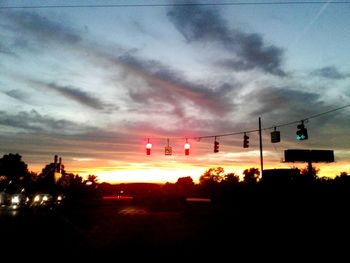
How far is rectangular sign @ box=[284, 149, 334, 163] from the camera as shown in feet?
247

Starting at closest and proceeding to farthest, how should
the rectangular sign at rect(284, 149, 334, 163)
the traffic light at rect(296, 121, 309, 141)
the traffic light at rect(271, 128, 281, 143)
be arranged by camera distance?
the traffic light at rect(296, 121, 309, 141) < the traffic light at rect(271, 128, 281, 143) < the rectangular sign at rect(284, 149, 334, 163)

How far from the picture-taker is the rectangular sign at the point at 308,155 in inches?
2970

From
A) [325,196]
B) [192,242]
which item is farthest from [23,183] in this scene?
[192,242]

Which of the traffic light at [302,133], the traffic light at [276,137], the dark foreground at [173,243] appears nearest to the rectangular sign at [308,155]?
the traffic light at [276,137]

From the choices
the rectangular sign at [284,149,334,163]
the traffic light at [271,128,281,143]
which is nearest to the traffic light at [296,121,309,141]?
the traffic light at [271,128,281,143]

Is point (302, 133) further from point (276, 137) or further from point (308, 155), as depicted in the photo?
point (308, 155)


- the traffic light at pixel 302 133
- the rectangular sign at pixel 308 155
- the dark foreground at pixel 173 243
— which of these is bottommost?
the dark foreground at pixel 173 243

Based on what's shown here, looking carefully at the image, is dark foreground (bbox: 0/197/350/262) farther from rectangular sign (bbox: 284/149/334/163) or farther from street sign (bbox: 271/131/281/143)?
rectangular sign (bbox: 284/149/334/163)

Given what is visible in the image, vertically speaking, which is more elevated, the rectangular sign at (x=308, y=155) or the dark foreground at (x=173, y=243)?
the rectangular sign at (x=308, y=155)

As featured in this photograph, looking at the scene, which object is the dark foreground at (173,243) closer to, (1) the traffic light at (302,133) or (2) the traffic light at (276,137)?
(1) the traffic light at (302,133)

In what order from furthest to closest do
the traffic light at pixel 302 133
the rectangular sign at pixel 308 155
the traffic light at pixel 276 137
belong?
the rectangular sign at pixel 308 155 → the traffic light at pixel 276 137 → the traffic light at pixel 302 133

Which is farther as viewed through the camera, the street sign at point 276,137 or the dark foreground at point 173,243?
the street sign at point 276,137

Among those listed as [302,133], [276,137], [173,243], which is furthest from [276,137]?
[173,243]

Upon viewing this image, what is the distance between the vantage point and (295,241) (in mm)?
12047
